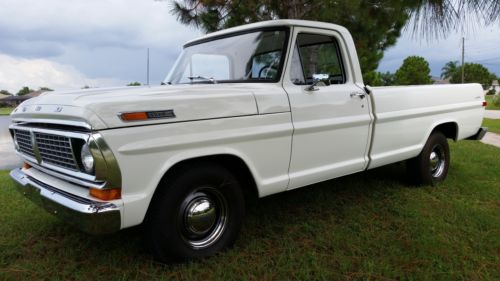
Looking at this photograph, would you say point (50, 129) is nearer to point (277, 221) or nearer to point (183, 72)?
point (183, 72)

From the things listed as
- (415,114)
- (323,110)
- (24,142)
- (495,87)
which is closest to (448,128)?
(415,114)

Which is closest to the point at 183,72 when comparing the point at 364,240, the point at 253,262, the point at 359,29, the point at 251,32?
the point at 251,32

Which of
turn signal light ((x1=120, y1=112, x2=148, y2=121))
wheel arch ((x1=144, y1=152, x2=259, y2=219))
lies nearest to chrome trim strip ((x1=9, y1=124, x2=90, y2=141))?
turn signal light ((x1=120, y1=112, x2=148, y2=121))

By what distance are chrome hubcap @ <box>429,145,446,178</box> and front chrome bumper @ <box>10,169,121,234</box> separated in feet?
13.0

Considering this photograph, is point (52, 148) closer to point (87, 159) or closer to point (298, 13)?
point (87, 159)

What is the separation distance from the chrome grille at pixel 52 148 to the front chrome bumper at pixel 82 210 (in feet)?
0.64

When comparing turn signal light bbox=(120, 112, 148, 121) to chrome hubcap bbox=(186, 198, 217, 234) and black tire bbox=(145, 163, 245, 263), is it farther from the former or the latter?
chrome hubcap bbox=(186, 198, 217, 234)

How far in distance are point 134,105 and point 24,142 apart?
138 centimetres

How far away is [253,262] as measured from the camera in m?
2.88

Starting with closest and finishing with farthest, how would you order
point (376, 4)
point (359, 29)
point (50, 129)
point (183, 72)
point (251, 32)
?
point (50, 129) < point (251, 32) < point (183, 72) < point (376, 4) < point (359, 29)

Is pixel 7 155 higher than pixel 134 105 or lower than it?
lower

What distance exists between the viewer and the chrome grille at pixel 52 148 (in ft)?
8.16

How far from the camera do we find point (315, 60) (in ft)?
12.7

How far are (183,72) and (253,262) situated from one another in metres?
2.07
